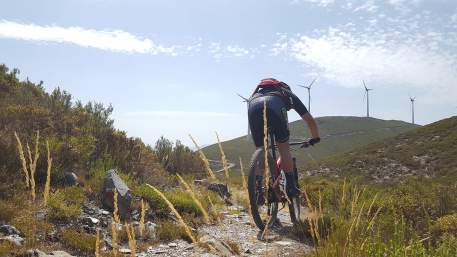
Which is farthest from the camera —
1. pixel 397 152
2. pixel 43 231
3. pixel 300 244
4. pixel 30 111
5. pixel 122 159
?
pixel 397 152

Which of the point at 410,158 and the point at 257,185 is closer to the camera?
the point at 257,185

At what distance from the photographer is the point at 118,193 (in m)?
7.17

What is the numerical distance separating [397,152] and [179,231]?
4441 cm

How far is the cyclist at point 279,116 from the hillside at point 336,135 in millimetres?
95458

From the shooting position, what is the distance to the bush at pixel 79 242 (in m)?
5.40

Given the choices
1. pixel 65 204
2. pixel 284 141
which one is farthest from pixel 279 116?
pixel 65 204

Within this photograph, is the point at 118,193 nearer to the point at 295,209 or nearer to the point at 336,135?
the point at 295,209

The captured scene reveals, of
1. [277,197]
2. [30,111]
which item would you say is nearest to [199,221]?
[277,197]

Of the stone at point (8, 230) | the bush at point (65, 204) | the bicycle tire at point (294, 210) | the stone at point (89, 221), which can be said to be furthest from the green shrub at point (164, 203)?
the stone at point (8, 230)

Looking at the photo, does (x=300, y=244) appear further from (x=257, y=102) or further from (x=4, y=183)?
(x=4, y=183)

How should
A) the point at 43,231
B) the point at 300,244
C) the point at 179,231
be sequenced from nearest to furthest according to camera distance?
the point at 43,231, the point at 300,244, the point at 179,231

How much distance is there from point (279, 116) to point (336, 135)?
129m

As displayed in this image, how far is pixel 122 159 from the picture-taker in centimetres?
997

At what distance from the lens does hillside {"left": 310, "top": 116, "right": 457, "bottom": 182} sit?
37.8m
